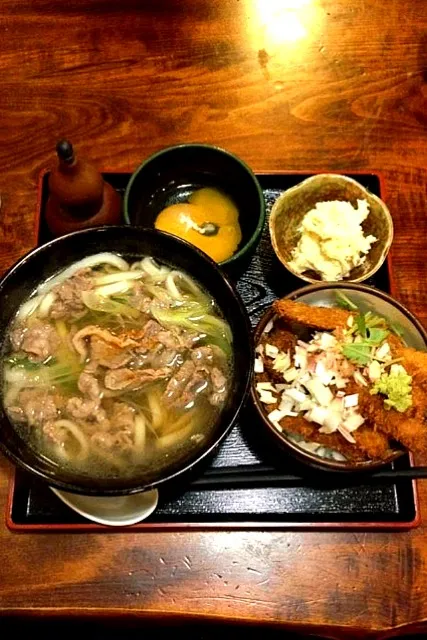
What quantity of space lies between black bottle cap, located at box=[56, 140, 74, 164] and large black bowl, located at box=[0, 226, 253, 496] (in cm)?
23

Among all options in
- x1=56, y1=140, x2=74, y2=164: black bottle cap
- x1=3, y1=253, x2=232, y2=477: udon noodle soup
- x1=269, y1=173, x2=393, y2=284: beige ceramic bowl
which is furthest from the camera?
x1=269, y1=173, x2=393, y2=284: beige ceramic bowl

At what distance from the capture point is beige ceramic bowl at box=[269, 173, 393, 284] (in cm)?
210

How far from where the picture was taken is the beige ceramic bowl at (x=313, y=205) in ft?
6.90

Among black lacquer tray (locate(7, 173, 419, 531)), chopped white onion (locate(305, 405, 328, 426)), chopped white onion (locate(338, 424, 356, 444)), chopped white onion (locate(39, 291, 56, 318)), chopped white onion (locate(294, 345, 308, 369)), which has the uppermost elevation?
chopped white onion (locate(39, 291, 56, 318))

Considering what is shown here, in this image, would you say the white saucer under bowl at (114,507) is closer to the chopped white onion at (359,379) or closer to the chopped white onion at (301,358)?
the chopped white onion at (301,358)

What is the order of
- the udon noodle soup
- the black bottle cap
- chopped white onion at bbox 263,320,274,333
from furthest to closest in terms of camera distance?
chopped white onion at bbox 263,320,274,333 → the black bottle cap → the udon noodle soup

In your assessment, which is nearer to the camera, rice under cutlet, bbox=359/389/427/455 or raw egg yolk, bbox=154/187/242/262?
rice under cutlet, bbox=359/389/427/455

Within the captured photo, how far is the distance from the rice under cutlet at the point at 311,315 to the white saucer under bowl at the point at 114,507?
62 cm

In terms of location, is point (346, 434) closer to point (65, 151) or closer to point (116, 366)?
point (116, 366)

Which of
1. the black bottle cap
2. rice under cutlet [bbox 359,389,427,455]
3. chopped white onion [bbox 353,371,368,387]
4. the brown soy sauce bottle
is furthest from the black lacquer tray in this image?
the black bottle cap

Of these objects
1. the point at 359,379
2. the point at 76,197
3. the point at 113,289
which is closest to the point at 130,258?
the point at 113,289

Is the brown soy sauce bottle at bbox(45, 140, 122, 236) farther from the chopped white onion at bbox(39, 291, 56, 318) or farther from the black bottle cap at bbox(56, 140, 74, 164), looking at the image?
the chopped white onion at bbox(39, 291, 56, 318)

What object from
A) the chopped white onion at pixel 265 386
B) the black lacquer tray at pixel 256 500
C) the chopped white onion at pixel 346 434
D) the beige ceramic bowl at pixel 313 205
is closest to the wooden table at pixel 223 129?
the black lacquer tray at pixel 256 500

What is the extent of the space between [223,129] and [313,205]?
0.47 meters
